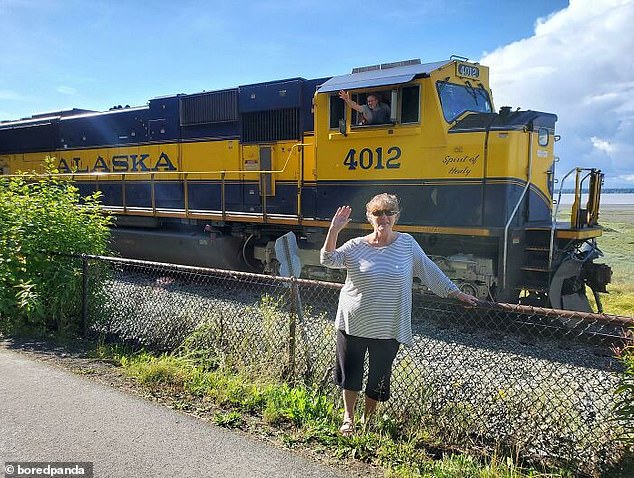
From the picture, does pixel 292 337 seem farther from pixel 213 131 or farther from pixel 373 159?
pixel 213 131

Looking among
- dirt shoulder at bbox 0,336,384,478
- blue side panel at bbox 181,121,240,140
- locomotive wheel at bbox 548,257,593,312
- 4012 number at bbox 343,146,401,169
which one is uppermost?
blue side panel at bbox 181,121,240,140

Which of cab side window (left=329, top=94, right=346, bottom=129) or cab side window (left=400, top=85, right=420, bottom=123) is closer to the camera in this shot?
cab side window (left=400, top=85, right=420, bottom=123)

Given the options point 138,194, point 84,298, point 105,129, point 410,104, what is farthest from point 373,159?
point 105,129

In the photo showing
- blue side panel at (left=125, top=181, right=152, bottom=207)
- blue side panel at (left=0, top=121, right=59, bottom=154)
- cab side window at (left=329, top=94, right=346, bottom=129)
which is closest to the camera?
cab side window at (left=329, top=94, right=346, bottom=129)

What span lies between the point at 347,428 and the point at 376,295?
99cm

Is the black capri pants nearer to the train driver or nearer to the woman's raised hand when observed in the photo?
the woman's raised hand

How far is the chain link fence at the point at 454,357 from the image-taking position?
12.5 feet

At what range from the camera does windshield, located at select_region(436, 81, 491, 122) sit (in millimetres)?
8141

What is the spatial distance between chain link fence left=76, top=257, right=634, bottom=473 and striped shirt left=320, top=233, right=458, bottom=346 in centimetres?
61

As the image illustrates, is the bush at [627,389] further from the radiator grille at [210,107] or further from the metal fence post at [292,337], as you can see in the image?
the radiator grille at [210,107]

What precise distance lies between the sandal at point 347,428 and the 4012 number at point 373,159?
5.25 m

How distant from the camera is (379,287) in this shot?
12.1 feet

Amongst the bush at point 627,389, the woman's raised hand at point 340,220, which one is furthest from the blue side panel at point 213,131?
the bush at point 627,389

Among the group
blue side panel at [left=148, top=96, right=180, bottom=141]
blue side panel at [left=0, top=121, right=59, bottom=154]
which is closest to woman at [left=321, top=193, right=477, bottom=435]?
blue side panel at [left=148, top=96, right=180, bottom=141]
